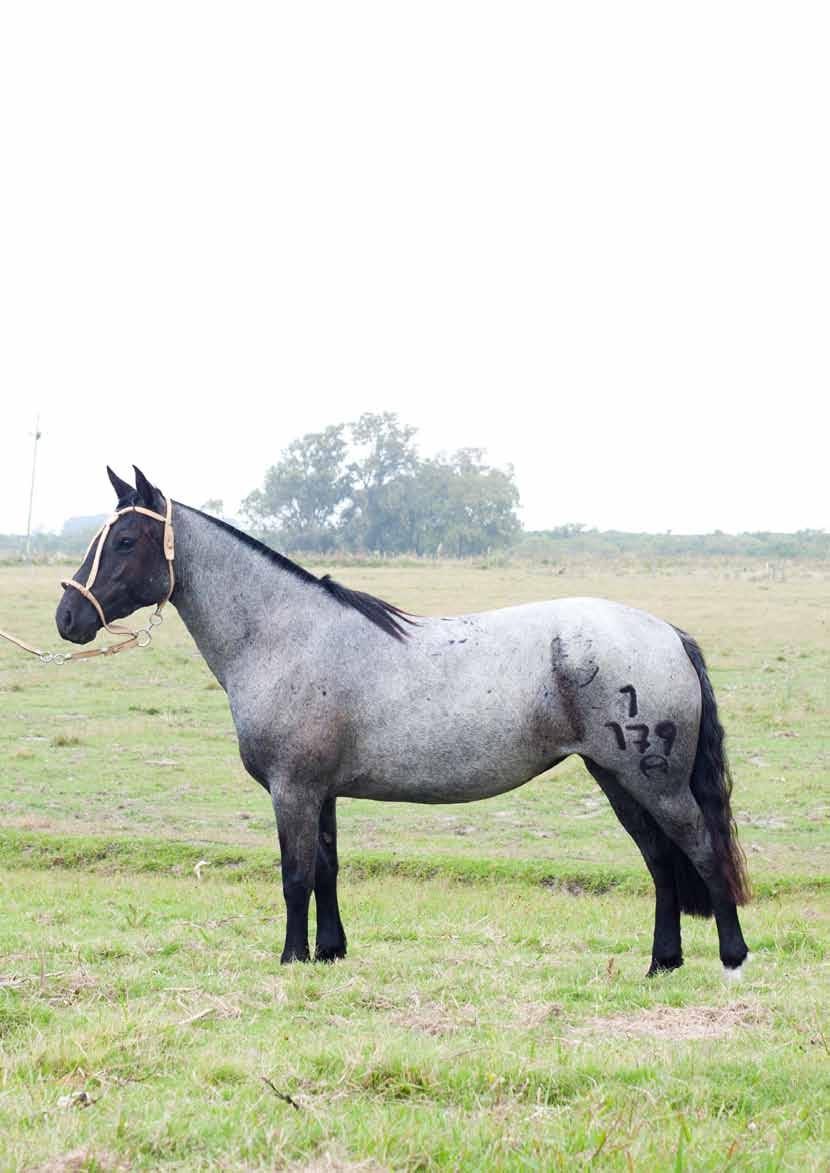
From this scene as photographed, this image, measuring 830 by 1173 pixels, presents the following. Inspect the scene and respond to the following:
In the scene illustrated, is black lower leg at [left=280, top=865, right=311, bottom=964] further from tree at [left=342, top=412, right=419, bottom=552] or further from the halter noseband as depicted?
tree at [left=342, top=412, right=419, bottom=552]

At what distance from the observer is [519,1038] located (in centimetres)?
490

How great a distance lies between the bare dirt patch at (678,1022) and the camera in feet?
16.8

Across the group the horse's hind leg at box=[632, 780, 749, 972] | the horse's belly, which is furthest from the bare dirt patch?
the horse's belly

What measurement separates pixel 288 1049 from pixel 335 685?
2.36m

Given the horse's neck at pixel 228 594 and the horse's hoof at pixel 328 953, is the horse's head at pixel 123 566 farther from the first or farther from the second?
the horse's hoof at pixel 328 953

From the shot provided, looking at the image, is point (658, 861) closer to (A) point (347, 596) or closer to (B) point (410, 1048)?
(A) point (347, 596)

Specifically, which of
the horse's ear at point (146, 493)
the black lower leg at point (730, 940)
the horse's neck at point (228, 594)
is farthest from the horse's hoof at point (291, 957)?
the horse's ear at point (146, 493)

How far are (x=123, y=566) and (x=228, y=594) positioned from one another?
23.9 inches

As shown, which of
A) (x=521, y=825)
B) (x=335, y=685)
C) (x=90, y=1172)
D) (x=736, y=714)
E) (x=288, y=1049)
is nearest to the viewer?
(x=90, y=1172)

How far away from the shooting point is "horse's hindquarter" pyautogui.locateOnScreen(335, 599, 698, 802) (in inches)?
256

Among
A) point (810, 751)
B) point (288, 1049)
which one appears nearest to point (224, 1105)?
point (288, 1049)

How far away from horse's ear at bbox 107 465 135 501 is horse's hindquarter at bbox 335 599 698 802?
1722mm

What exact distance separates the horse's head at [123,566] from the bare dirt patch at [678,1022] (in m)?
3.42

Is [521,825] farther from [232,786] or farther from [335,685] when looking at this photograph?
[335,685]
